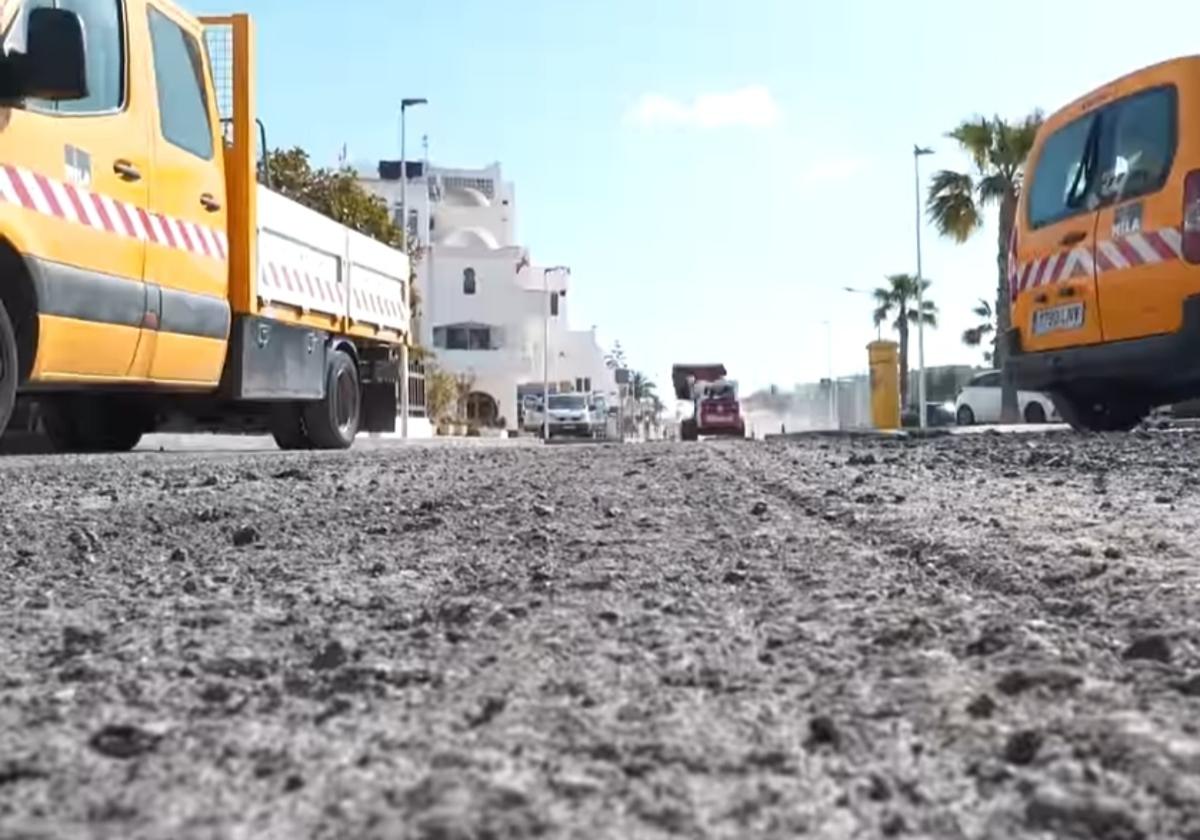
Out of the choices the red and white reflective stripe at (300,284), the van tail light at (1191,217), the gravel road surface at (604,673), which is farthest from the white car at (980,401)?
the gravel road surface at (604,673)

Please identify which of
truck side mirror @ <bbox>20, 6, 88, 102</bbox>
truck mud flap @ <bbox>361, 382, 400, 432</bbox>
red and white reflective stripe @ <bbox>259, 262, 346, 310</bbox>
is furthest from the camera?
truck mud flap @ <bbox>361, 382, 400, 432</bbox>

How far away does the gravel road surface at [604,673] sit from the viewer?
1.54 metres

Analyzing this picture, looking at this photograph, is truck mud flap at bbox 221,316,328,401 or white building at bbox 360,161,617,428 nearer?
truck mud flap at bbox 221,316,328,401

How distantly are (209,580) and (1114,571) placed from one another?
2.11 metres

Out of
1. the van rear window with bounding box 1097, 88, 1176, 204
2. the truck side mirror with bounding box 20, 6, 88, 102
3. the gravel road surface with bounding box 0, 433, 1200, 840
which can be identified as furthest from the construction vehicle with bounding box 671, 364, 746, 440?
the gravel road surface with bounding box 0, 433, 1200, 840

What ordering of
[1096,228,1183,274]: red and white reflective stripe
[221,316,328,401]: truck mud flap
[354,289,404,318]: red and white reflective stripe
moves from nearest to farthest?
[1096,228,1183,274]: red and white reflective stripe → [221,316,328,401]: truck mud flap → [354,289,404,318]: red and white reflective stripe

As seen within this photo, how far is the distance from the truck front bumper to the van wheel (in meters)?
0.24

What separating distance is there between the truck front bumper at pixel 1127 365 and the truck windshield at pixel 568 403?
3607 centimetres

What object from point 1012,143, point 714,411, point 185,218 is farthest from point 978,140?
point 185,218

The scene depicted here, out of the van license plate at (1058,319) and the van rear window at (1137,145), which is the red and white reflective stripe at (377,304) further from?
the van rear window at (1137,145)

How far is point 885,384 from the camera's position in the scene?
23859 mm

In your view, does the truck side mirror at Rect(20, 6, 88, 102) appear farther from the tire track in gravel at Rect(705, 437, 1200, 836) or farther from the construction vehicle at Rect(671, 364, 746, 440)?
the construction vehicle at Rect(671, 364, 746, 440)

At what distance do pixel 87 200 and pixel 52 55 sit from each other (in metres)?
0.91

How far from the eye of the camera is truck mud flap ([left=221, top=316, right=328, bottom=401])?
26.9ft
